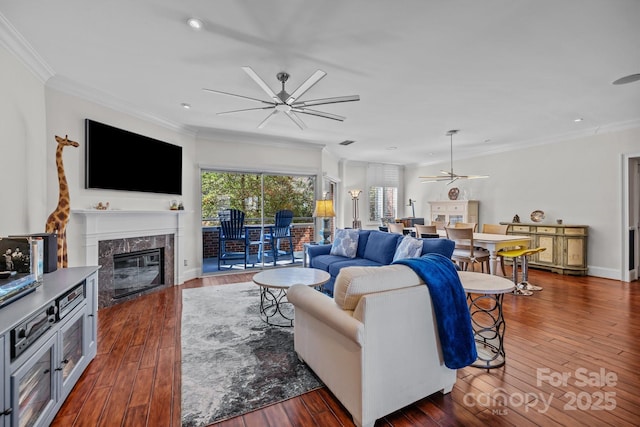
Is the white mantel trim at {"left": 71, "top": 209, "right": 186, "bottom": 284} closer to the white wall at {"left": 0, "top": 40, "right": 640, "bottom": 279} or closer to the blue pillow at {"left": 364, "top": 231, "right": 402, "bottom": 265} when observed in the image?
the white wall at {"left": 0, "top": 40, "right": 640, "bottom": 279}

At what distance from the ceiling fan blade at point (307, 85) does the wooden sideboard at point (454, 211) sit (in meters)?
5.19

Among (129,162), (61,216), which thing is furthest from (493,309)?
(129,162)

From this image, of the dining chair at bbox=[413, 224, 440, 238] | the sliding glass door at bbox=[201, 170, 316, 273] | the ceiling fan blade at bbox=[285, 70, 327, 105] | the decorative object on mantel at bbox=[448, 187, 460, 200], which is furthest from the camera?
the decorative object on mantel at bbox=[448, 187, 460, 200]

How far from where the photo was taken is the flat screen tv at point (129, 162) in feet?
12.0

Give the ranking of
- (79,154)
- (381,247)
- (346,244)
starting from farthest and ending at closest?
(346,244)
(381,247)
(79,154)

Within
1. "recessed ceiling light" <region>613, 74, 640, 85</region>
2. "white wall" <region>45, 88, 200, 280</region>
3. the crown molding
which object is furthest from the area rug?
"recessed ceiling light" <region>613, 74, 640, 85</region>

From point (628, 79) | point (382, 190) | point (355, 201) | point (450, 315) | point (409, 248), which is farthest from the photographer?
point (382, 190)

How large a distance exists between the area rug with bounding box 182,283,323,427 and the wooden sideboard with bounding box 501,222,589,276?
16.9ft

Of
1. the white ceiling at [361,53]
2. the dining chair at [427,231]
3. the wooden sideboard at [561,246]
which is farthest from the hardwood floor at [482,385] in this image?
the white ceiling at [361,53]

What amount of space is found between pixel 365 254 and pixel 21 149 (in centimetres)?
384

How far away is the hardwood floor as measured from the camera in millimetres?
1711

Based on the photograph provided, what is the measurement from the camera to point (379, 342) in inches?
63.2

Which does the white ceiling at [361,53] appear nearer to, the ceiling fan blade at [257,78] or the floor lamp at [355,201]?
the ceiling fan blade at [257,78]

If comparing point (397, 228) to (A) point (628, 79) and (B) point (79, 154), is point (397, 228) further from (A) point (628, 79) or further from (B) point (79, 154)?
(B) point (79, 154)
